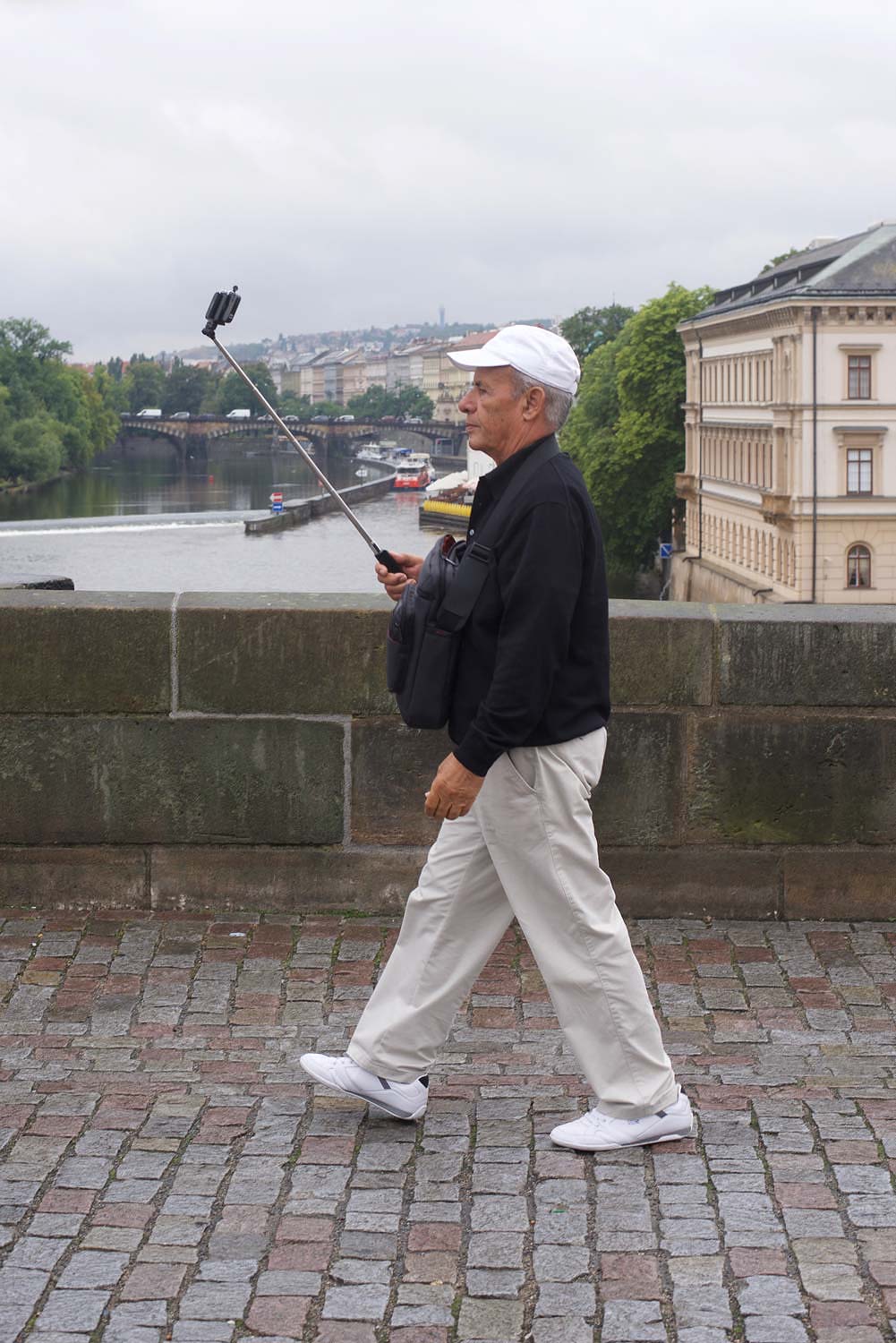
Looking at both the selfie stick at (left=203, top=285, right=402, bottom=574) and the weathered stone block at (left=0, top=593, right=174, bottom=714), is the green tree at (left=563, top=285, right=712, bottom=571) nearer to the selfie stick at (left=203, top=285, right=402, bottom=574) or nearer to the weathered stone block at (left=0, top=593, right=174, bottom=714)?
the weathered stone block at (left=0, top=593, right=174, bottom=714)

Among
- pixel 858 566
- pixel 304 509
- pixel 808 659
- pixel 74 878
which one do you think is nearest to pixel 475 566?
pixel 808 659

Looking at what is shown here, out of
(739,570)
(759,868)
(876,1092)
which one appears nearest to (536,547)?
(876,1092)

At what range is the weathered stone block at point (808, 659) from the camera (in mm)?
5328

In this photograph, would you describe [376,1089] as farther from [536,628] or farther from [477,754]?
[536,628]

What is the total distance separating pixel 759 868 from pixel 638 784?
40 centimetres

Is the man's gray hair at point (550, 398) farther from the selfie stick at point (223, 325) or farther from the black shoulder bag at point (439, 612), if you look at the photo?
the selfie stick at point (223, 325)

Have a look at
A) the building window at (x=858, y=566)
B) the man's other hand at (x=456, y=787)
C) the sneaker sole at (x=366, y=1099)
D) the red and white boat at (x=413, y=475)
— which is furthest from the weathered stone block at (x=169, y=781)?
the red and white boat at (x=413, y=475)

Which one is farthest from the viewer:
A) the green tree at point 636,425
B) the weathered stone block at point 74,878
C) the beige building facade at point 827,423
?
the green tree at point 636,425

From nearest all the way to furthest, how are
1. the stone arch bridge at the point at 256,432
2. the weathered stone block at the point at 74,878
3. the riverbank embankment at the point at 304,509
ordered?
the weathered stone block at the point at 74,878
the riverbank embankment at the point at 304,509
the stone arch bridge at the point at 256,432

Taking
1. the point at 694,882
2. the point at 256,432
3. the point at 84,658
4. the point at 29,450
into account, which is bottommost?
the point at 694,882

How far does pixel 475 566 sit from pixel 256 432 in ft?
506

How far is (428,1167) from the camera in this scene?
364 centimetres

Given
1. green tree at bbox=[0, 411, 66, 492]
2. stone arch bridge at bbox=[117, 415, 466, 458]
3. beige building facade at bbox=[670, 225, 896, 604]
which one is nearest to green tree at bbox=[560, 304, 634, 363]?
beige building facade at bbox=[670, 225, 896, 604]

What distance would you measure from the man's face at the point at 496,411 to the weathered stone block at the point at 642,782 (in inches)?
73.1
